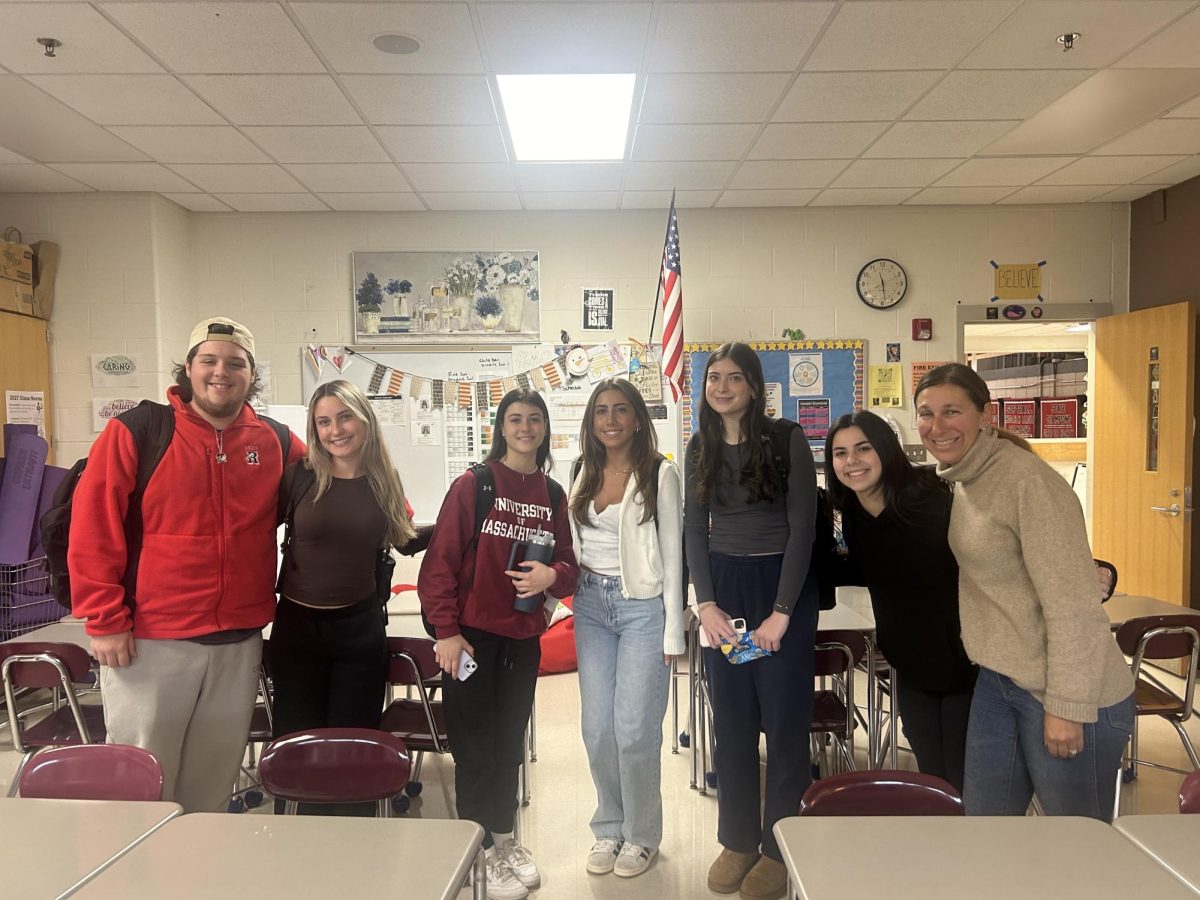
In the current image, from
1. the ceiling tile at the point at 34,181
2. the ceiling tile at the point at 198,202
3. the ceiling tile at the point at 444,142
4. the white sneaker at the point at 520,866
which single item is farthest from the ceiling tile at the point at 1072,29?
the ceiling tile at the point at 34,181

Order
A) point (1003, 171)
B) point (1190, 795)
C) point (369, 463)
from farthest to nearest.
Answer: point (1003, 171) < point (369, 463) < point (1190, 795)

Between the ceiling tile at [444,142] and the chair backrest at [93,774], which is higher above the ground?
the ceiling tile at [444,142]

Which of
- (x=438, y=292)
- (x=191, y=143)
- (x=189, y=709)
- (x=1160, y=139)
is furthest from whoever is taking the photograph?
(x=438, y=292)

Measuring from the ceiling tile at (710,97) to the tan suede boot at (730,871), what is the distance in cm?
286

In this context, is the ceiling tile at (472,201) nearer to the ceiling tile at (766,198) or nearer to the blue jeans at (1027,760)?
the ceiling tile at (766,198)

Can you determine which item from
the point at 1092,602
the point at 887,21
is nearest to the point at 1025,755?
the point at 1092,602

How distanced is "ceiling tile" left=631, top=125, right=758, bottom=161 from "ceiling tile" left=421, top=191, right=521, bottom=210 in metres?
1.02

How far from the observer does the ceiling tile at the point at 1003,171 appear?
421 cm

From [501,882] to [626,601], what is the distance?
94 cm

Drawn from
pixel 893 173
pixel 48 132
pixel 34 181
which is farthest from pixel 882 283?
pixel 34 181

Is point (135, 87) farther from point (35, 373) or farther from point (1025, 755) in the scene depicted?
point (1025, 755)

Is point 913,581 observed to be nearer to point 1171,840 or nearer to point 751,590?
point 751,590

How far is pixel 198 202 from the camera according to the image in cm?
475

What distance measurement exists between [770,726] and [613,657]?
52cm
